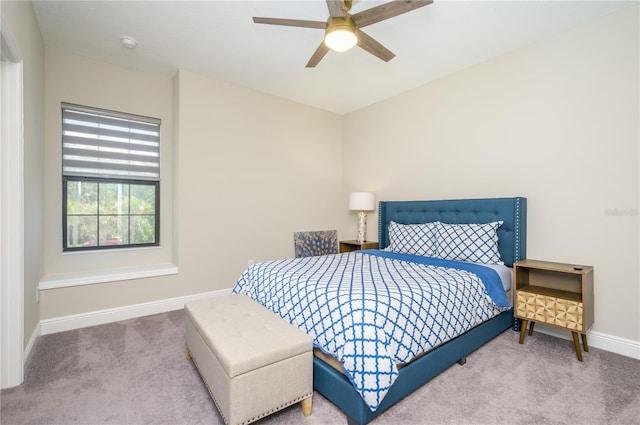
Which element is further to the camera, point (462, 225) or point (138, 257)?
point (138, 257)

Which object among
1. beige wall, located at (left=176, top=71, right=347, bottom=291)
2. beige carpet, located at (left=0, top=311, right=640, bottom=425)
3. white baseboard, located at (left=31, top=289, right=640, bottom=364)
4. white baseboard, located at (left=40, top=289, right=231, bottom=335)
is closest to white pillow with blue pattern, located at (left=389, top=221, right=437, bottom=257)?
beige carpet, located at (left=0, top=311, right=640, bottom=425)

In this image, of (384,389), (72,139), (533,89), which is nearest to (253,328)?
(384,389)

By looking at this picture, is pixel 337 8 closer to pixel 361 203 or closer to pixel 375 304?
pixel 375 304

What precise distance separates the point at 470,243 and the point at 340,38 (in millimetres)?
2193

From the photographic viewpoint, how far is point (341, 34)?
78.8 inches

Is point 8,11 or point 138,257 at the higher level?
point 8,11

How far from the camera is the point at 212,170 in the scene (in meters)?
3.72

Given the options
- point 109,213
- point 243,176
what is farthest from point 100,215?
point 243,176

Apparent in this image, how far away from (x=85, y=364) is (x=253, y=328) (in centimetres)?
148

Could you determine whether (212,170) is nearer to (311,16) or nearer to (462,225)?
(311,16)

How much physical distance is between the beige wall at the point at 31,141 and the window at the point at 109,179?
0.29m

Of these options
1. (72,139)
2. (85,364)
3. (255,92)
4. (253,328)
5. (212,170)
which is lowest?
(85,364)

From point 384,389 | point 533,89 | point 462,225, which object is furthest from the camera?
point 462,225

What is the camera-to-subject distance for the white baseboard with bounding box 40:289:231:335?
281 cm
